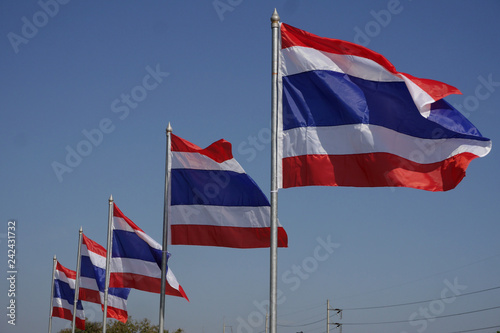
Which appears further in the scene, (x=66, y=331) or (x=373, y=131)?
(x=66, y=331)

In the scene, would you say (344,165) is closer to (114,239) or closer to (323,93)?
(323,93)

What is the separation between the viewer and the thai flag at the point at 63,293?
36062 millimetres

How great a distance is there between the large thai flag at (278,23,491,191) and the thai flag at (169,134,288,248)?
406 cm

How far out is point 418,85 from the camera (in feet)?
41.8

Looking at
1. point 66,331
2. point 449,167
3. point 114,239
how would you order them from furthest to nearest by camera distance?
point 66,331
point 114,239
point 449,167

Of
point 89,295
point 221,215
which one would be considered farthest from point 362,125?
point 89,295

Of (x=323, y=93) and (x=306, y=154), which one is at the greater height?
(x=323, y=93)

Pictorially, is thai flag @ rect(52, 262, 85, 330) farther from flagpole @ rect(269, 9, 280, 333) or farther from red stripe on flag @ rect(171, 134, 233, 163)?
flagpole @ rect(269, 9, 280, 333)

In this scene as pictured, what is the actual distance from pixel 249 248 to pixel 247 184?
1.62 meters

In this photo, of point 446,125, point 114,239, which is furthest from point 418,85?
point 114,239

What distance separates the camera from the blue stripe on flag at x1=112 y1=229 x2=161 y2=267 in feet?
71.6

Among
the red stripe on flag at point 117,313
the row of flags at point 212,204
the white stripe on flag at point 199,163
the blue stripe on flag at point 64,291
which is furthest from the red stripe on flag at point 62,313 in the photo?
the white stripe on flag at point 199,163

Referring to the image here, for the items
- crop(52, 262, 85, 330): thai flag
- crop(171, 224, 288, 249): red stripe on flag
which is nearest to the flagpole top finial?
crop(171, 224, 288, 249): red stripe on flag

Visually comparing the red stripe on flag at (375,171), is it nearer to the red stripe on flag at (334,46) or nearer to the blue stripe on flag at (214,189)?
the red stripe on flag at (334,46)
